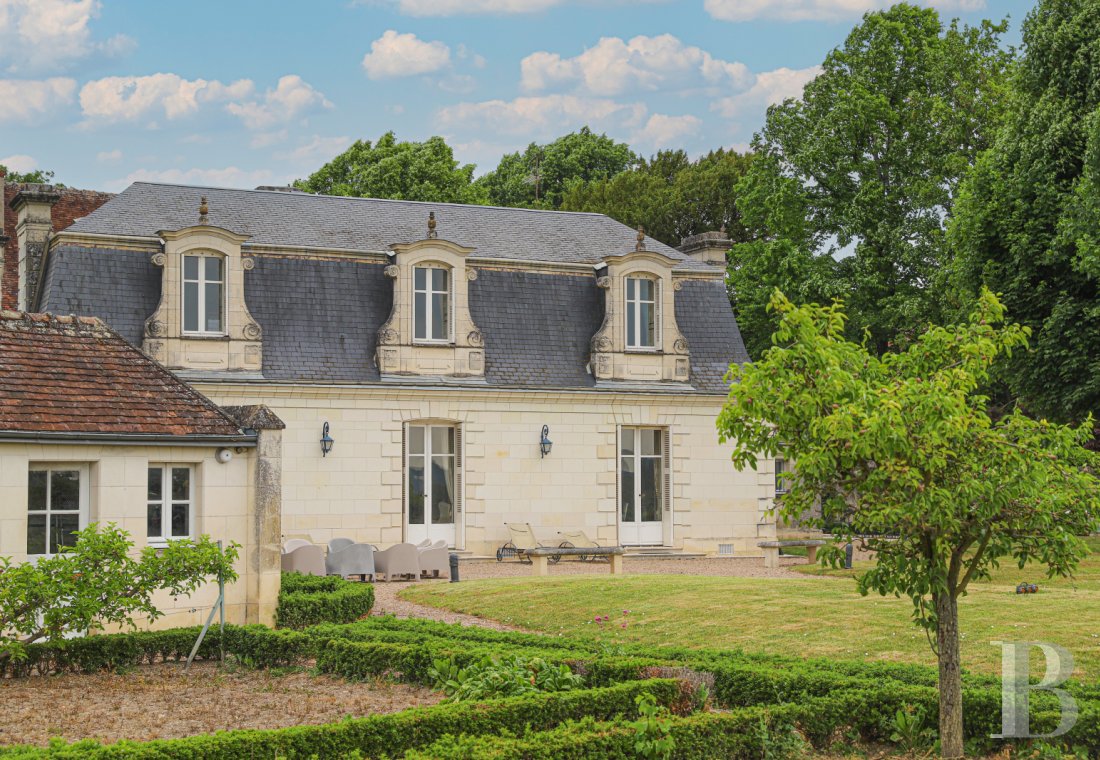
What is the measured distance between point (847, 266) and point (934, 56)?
19.6 feet

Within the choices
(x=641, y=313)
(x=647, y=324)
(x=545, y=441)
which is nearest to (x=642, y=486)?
(x=545, y=441)

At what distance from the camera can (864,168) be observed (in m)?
35.6

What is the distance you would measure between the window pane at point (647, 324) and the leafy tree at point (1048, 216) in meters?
6.44

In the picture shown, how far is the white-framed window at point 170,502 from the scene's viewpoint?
643 inches

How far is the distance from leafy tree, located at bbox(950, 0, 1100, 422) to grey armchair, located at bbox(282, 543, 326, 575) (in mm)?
12771

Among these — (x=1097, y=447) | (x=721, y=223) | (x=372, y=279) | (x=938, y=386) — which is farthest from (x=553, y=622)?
(x=721, y=223)

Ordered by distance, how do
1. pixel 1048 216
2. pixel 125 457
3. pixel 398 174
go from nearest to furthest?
1. pixel 125 457
2. pixel 1048 216
3. pixel 398 174

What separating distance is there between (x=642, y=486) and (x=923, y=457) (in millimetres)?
19525

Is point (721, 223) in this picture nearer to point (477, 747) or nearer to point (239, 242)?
point (239, 242)

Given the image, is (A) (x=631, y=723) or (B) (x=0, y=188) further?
(B) (x=0, y=188)

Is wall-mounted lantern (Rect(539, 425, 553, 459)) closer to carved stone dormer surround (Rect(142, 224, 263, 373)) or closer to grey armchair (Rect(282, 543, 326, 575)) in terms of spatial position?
carved stone dormer surround (Rect(142, 224, 263, 373))

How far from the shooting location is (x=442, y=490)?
88.1 feet

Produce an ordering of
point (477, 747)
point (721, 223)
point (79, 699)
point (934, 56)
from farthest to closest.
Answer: point (721, 223) → point (934, 56) → point (79, 699) → point (477, 747)

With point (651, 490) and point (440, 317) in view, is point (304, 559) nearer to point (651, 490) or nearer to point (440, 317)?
point (440, 317)
